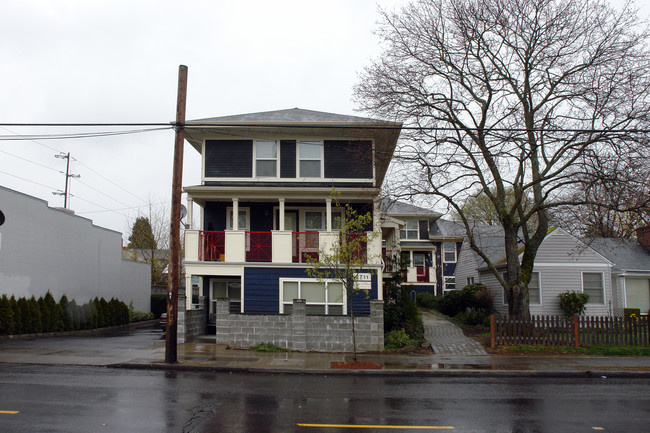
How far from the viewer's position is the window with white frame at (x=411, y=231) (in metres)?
40.9

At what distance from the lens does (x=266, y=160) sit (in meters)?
21.4

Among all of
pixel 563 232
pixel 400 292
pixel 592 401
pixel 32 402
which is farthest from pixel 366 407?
pixel 563 232

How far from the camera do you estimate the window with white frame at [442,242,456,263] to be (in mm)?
41719

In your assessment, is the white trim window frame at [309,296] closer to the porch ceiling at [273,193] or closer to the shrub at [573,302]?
the porch ceiling at [273,193]

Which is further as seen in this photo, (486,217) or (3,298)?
(486,217)

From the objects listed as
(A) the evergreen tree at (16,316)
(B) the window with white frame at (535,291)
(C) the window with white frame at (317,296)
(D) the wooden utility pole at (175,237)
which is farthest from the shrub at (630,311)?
(A) the evergreen tree at (16,316)

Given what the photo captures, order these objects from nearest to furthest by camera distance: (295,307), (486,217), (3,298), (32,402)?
(32,402) → (295,307) → (3,298) → (486,217)

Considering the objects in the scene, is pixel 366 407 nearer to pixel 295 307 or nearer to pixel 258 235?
pixel 295 307

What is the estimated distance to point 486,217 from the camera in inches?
2079

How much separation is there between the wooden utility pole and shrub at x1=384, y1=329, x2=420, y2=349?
7.26 meters

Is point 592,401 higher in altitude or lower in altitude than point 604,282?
lower

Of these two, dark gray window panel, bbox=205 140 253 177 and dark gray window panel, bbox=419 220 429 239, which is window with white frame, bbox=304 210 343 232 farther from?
dark gray window panel, bbox=419 220 429 239

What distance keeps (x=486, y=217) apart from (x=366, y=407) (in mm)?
46320

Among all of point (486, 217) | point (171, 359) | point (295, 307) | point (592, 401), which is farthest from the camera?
point (486, 217)
